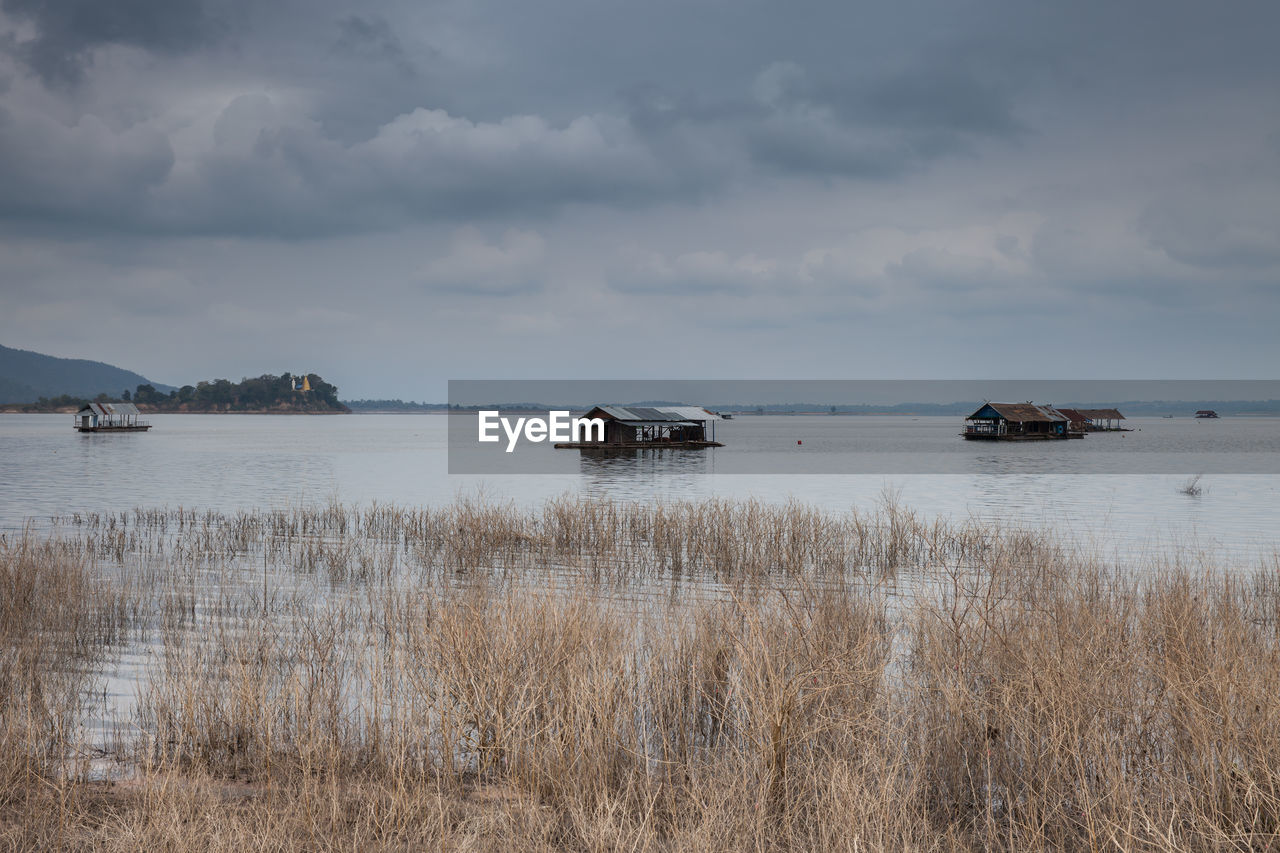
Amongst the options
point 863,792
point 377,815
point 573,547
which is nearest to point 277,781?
point 377,815

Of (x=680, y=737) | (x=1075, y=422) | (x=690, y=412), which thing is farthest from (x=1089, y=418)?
(x=680, y=737)

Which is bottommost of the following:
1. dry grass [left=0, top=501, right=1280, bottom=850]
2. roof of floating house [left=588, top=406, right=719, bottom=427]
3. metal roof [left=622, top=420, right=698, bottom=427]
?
dry grass [left=0, top=501, right=1280, bottom=850]

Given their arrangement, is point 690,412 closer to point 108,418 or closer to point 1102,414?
point 108,418

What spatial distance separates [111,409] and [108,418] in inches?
68.2

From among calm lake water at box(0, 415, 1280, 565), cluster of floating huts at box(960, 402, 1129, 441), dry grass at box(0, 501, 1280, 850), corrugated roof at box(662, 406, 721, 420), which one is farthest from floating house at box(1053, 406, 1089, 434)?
dry grass at box(0, 501, 1280, 850)

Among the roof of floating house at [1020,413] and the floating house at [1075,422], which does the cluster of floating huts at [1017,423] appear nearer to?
the roof of floating house at [1020,413]

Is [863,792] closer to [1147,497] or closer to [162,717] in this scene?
[162,717]

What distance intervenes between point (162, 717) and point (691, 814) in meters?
4.34

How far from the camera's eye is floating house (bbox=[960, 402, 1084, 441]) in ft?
360

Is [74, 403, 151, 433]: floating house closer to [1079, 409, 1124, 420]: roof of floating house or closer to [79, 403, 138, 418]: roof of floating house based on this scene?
[79, 403, 138, 418]: roof of floating house

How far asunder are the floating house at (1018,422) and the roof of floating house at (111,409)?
124 m

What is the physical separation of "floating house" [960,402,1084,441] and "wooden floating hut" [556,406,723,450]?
160ft

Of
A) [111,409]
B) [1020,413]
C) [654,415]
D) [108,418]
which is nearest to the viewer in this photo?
[654,415]

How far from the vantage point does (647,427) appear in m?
80.8
